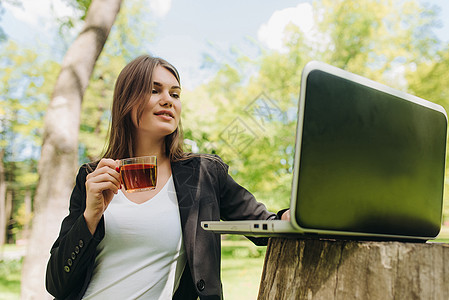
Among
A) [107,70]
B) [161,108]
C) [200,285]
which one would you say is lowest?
[200,285]

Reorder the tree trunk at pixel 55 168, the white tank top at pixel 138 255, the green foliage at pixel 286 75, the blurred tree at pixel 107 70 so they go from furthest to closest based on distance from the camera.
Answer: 1. the blurred tree at pixel 107 70
2. the green foliage at pixel 286 75
3. the tree trunk at pixel 55 168
4. the white tank top at pixel 138 255

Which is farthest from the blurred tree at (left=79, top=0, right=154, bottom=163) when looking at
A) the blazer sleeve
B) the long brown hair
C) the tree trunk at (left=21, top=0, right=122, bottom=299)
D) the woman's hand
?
the woman's hand

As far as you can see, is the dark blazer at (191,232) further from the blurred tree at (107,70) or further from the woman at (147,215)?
the blurred tree at (107,70)

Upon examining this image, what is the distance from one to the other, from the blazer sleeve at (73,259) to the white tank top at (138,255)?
1.9 inches

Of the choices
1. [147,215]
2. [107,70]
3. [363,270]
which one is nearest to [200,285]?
[147,215]

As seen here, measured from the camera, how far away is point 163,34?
36.7 ft

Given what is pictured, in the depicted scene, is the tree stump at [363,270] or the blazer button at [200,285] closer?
the tree stump at [363,270]

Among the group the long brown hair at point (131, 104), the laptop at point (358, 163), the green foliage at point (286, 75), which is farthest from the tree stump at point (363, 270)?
the green foliage at point (286, 75)

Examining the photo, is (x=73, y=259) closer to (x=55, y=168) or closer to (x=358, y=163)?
(x=358, y=163)

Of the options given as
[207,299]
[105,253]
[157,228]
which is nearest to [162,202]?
[157,228]

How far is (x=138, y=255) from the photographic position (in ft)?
4.52

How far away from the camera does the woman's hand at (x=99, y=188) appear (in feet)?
4.01

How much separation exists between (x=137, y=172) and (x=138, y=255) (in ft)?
1.07

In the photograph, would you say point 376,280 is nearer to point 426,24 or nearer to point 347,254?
point 347,254
